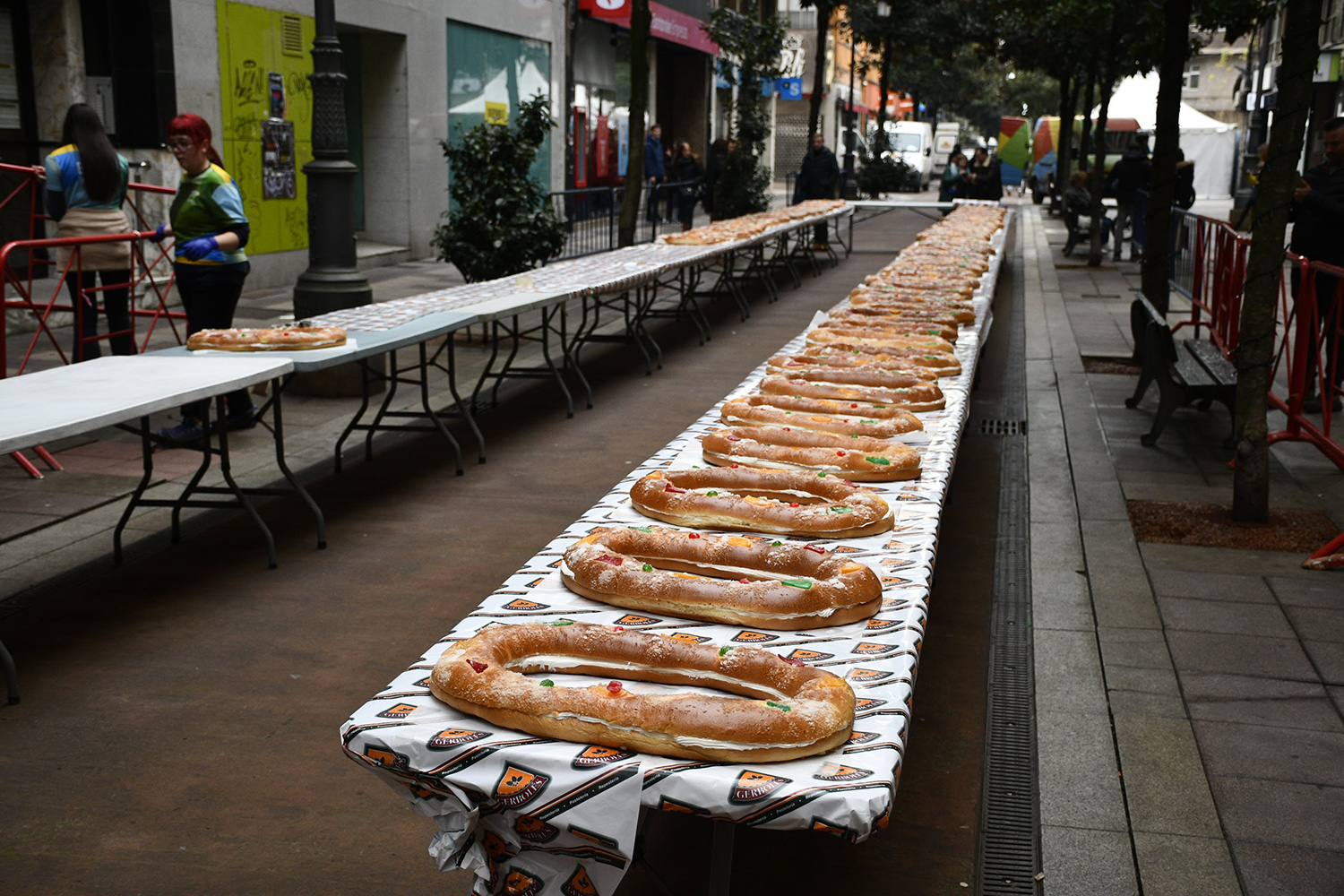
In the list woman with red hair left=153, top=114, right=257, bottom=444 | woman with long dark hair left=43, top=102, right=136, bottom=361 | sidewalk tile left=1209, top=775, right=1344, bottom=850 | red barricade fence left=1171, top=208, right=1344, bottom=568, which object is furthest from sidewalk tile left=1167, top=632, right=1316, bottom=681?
woman with long dark hair left=43, top=102, right=136, bottom=361

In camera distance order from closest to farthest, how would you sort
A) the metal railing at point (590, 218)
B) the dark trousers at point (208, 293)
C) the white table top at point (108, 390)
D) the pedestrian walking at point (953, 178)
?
the white table top at point (108, 390) → the dark trousers at point (208, 293) → the metal railing at point (590, 218) → the pedestrian walking at point (953, 178)

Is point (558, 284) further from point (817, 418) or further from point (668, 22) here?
point (668, 22)

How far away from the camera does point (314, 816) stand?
3.67 meters

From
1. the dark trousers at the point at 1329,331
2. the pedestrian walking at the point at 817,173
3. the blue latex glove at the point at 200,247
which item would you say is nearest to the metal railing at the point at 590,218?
the pedestrian walking at the point at 817,173

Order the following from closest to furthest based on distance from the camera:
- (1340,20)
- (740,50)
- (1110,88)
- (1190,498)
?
A: (1190,498) → (1110,88) → (740,50) → (1340,20)

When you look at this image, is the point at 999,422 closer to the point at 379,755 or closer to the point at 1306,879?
the point at 1306,879

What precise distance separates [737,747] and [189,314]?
262 inches

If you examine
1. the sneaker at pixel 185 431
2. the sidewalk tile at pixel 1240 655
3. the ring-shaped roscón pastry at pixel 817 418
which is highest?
the ring-shaped roscón pastry at pixel 817 418

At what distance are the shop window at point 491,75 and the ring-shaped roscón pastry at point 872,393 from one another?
45.1ft

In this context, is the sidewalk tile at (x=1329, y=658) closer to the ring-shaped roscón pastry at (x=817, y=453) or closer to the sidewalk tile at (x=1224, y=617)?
the sidewalk tile at (x=1224, y=617)

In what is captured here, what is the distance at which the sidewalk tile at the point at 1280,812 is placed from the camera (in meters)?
3.56

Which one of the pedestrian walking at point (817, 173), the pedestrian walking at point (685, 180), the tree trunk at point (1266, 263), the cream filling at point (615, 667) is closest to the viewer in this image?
the cream filling at point (615, 667)

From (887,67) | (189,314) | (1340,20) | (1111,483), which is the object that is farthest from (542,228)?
(1340,20)

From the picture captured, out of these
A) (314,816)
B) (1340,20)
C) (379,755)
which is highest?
(1340,20)
